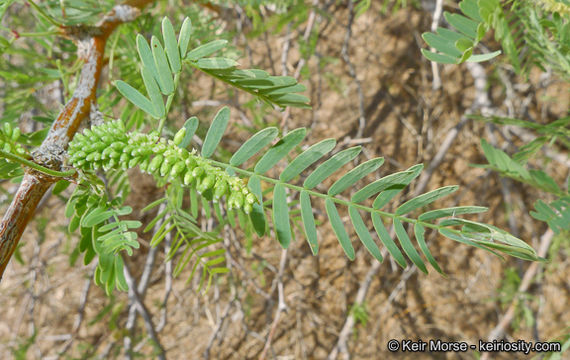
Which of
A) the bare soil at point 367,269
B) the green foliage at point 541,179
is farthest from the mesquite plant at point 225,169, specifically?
the bare soil at point 367,269

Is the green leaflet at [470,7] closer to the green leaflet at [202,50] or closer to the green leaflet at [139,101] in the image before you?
the green leaflet at [202,50]

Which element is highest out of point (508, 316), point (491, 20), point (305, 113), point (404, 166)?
point (491, 20)

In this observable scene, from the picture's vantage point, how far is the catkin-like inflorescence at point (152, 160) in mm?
395

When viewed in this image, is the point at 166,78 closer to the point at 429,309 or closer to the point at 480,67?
the point at 480,67

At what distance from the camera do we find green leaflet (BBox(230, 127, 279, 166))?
19.1 inches

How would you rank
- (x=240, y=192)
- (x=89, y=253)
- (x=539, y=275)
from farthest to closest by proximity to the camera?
(x=539, y=275)
(x=89, y=253)
(x=240, y=192)

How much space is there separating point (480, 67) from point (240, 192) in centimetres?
155

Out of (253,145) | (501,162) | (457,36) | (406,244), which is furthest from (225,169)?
(501,162)

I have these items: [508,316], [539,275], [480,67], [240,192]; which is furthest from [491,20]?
[508,316]

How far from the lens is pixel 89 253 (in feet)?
1.86

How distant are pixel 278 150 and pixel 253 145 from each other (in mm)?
36

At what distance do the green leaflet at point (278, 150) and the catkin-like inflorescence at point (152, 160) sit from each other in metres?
0.07

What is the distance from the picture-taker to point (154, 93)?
0.46 m

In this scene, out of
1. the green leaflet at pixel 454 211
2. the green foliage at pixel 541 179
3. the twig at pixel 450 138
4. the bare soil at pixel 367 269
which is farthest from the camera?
the bare soil at pixel 367 269
